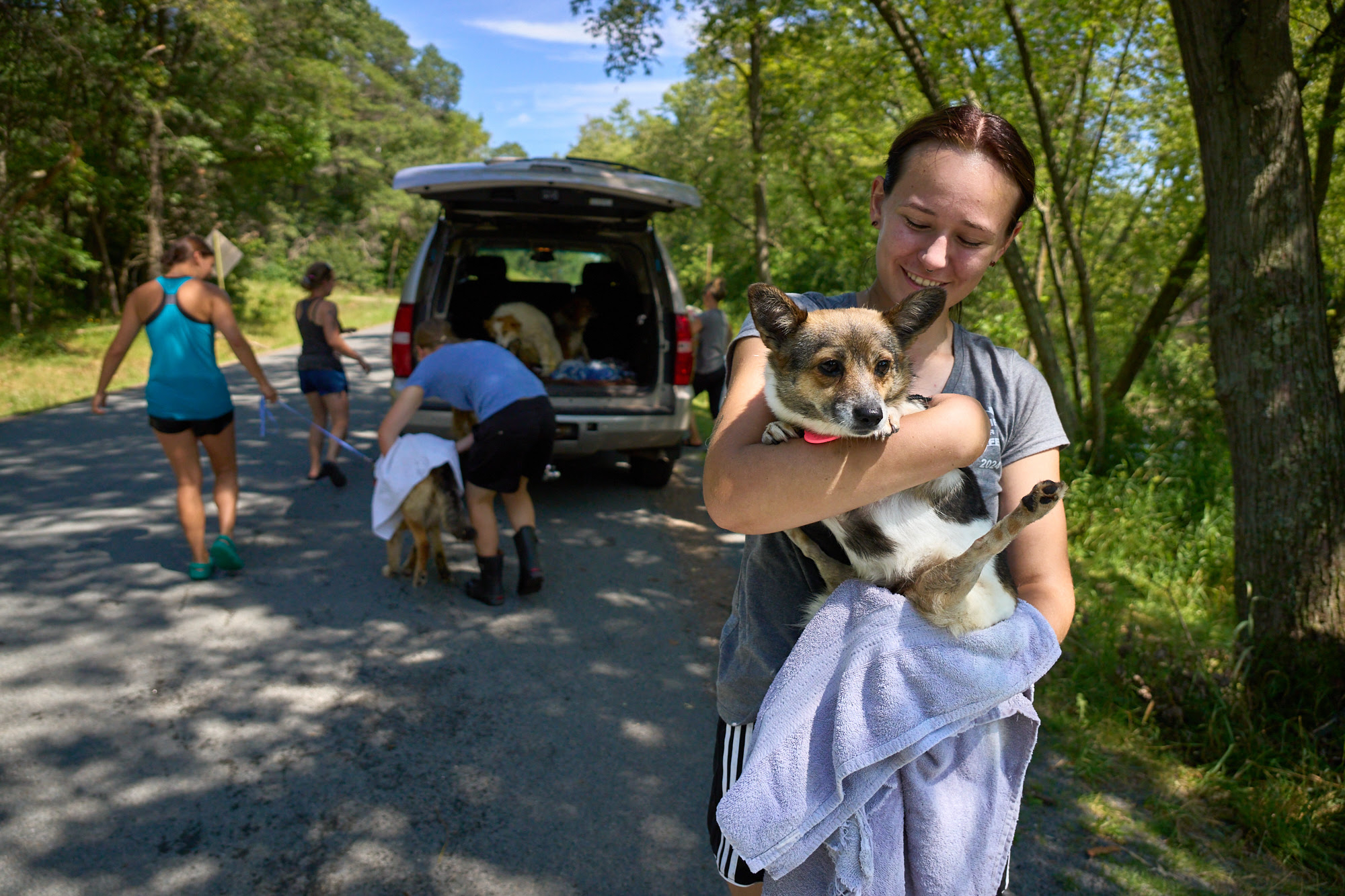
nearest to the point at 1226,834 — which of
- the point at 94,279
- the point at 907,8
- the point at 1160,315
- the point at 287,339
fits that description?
the point at 1160,315

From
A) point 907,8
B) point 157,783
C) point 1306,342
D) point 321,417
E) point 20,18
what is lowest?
point 157,783

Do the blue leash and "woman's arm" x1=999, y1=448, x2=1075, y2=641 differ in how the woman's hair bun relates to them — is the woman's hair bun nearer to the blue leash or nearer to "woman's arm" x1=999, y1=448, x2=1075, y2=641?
the blue leash

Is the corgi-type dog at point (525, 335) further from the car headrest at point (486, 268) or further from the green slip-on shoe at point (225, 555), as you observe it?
the green slip-on shoe at point (225, 555)

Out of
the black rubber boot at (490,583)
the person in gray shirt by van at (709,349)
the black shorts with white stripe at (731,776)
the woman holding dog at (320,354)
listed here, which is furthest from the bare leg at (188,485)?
the person in gray shirt by van at (709,349)

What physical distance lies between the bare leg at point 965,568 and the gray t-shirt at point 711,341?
8.28 m

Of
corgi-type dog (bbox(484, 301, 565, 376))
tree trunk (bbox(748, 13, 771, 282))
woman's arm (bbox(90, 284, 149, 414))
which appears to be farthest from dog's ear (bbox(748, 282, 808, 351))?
tree trunk (bbox(748, 13, 771, 282))

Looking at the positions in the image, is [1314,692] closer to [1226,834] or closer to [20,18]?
[1226,834]

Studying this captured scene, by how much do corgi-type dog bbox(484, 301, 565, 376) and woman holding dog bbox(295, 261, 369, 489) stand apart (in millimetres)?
1357

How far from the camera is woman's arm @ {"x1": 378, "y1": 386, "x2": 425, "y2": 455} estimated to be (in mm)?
5102

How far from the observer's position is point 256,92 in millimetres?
21109

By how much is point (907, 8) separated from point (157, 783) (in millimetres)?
8440

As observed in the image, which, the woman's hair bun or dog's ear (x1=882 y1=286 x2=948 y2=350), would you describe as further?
the woman's hair bun

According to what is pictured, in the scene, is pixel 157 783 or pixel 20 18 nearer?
pixel 157 783

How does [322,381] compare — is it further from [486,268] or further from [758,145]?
[758,145]
